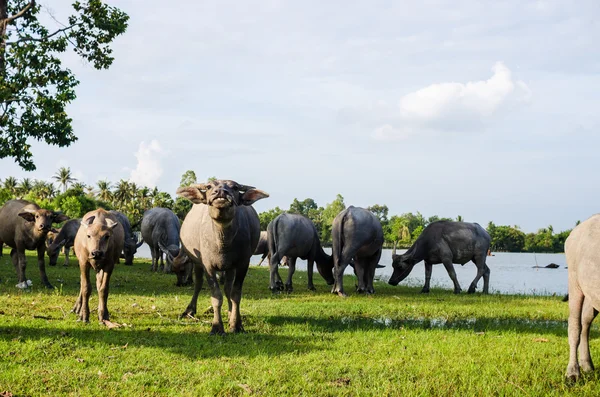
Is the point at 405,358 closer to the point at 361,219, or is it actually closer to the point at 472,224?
the point at 361,219

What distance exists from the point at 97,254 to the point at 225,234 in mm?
2129

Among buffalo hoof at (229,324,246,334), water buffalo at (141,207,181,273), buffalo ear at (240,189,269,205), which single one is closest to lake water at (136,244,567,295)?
water buffalo at (141,207,181,273)

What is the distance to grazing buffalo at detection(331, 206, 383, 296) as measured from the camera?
1451cm

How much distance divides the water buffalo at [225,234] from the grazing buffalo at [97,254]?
1.38m

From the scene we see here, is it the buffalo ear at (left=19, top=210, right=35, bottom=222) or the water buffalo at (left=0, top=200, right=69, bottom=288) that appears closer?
the buffalo ear at (left=19, top=210, right=35, bottom=222)

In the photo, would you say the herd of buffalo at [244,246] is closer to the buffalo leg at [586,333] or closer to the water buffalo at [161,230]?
the buffalo leg at [586,333]

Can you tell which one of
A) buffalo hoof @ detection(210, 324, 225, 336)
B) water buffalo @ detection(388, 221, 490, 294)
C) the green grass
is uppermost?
water buffalo @ detection(388, 221, 490, 294)

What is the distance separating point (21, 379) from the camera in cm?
565

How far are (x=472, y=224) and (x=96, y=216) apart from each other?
1210 centimetres

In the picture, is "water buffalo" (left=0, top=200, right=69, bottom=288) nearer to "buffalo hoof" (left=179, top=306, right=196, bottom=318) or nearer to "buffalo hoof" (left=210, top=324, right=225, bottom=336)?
"buffalo hoof" (left=179, top=306, right=196, bottom=318)

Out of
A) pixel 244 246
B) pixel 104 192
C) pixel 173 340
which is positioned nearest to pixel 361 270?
pixel 244 246

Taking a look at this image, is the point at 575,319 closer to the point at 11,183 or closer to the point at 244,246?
the point at 244,246

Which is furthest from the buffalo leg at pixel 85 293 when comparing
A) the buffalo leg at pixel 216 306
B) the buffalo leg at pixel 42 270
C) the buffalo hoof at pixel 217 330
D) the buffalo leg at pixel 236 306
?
the buffalo leg at pixel 42 270

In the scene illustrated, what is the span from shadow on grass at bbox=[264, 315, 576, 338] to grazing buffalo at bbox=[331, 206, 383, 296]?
4097mm
